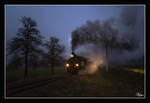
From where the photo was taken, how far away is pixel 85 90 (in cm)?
302

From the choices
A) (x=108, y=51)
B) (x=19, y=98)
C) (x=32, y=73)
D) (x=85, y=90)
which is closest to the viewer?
(x=19, y=98)

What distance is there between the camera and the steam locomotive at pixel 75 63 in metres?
3.71

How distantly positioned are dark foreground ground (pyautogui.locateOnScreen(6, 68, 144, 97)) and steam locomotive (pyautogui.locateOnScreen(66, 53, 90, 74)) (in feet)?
1.30

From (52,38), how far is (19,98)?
2483 mm

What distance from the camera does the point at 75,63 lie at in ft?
13.0

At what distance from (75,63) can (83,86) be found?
1.18m

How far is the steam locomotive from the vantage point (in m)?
3.71

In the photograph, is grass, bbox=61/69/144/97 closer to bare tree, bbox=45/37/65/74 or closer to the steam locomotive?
the steam locomotive

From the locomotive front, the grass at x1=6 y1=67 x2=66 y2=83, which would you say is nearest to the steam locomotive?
the locomotive front

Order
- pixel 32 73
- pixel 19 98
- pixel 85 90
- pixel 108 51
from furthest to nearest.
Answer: pixel 108 51
pixel 32 73
pixel 85 90
pixel 19 98

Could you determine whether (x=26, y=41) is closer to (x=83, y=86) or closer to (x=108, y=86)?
(x=83, y=86)

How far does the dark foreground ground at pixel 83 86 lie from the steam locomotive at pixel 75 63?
1.30 ft

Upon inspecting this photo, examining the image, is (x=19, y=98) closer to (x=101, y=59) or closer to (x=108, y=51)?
(x=101, y=59)
